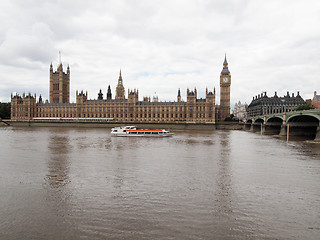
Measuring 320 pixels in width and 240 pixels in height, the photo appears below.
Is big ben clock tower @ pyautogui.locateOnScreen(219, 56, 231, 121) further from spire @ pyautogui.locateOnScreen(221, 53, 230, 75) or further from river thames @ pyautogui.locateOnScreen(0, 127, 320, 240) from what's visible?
river thames @ pyautogui.locateOnScreen(0, 127, 320, 240)

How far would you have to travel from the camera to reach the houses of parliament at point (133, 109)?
10781 cm

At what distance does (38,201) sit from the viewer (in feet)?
42.2

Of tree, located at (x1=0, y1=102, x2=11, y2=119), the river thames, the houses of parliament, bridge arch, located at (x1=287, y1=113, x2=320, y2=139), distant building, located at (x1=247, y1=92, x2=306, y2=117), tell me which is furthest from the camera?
distant building, located at (x1=247, y1=92, x2=306, y2=117)

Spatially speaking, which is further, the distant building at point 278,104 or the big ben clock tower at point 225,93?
the distant building at point 278,104

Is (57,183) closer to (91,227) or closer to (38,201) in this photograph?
(38,201)

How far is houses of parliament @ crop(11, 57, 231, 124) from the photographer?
107812 mm

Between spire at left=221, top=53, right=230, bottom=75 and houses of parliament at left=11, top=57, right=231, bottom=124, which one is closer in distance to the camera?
houses of parliament at left=11, top=57, right=231, bottom=124

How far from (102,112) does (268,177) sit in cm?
10560

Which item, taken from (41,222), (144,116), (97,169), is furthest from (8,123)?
(41,222)

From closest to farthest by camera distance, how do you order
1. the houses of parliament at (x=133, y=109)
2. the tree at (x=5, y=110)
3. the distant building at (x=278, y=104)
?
the houses of parliament at (x=133, y=109) → the tree at (x=5, y=110) → the distant building at (x=278, y=104)

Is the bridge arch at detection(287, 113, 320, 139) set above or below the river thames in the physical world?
above

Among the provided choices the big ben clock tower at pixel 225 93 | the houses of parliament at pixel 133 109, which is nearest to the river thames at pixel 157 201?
the houses of parliament at pixel 133 109

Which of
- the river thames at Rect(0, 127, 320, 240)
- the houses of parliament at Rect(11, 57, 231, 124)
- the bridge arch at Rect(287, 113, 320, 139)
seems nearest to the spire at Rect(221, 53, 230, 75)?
the houses of parliament at Rect(11, 57, 231, 124)

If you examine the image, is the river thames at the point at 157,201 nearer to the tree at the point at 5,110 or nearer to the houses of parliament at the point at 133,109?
the houses of parliament at the point at 133,109
